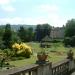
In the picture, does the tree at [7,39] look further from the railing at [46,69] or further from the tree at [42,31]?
the tree at [42,31]

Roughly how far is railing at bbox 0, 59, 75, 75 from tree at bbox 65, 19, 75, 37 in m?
70.8

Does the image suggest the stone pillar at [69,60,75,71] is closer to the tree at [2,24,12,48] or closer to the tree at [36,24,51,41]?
the tree at [2,24,12,48]

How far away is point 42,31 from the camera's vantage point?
12550 centimetres

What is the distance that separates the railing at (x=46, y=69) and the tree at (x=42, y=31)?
10247 centimetres

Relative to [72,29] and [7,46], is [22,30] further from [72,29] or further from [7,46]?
[7,46]

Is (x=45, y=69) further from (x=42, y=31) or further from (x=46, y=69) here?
(x=42, y=31)

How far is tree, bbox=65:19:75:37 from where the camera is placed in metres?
90.8

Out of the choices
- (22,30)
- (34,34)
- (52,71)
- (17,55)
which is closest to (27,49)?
(17,55)

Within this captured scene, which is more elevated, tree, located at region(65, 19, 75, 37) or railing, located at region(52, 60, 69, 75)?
tree, located at region(65, 19, 75, 37)

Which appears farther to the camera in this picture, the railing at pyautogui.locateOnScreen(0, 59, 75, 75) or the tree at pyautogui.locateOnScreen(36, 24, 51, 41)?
the tree at pyautogui.locateOnScreen(36, 24, 51, 41)

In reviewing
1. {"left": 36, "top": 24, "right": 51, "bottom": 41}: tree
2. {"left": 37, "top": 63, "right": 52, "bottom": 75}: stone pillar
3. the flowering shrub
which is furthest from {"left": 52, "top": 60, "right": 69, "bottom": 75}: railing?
{"left": 36, "top": 24, "right": 51, "bottom": 41}: tree

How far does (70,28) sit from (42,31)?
3366 centimetres

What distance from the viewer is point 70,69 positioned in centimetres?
1975

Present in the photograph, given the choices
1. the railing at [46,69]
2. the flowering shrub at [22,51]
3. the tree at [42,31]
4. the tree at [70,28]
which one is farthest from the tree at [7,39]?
the tree at [42,31]
